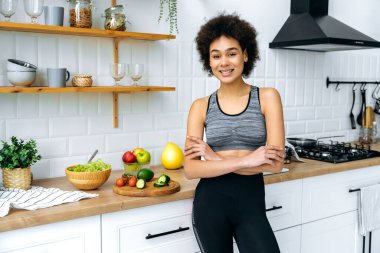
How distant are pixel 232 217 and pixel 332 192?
105 cm

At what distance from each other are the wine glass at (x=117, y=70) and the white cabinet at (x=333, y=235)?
1.33 metres

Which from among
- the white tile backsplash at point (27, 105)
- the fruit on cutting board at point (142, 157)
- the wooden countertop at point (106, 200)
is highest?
the white tile backsplash at point (27, 105)

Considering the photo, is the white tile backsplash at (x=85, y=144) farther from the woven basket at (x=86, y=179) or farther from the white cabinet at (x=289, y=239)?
the white cabinet at (x=289, y=239)

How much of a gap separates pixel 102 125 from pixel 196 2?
0.98 metres

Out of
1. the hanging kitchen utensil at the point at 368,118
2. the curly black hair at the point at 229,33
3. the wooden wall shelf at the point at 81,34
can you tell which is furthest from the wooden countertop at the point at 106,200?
the hanging kitchen utensil at the point at 368,118

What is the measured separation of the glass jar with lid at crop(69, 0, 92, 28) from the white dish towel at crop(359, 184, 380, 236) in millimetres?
1910

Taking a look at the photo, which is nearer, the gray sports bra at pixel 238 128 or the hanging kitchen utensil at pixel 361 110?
the gray sports bra at pixel 238 128

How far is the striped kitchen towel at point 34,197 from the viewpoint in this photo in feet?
6.04

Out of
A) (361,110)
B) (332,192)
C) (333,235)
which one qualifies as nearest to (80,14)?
(332,192)

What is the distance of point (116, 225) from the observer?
199cm

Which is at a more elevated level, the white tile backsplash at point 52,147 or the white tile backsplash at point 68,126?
the white tile backsplash at point 68,126

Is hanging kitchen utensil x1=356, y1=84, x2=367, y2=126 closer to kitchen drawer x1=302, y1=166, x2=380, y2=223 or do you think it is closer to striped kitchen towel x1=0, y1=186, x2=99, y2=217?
kitchen drawer x1=302, y1=166, x2=380, y2=223

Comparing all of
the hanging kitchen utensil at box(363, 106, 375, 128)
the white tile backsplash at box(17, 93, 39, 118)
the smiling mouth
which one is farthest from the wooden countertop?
the hanging kitchen utensil at box(363, 106, 375, 128)

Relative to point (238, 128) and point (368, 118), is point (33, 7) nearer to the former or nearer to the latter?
point (238, 128)
